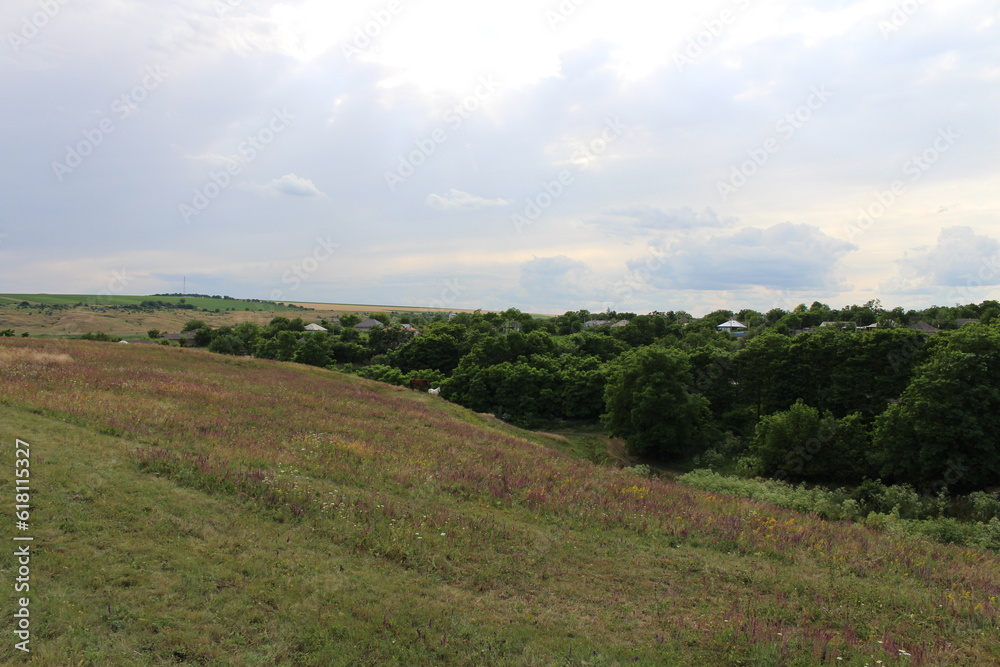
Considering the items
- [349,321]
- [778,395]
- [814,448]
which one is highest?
[349,321]

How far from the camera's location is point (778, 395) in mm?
53312

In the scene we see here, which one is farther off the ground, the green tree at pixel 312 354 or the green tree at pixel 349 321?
the green tree at pixel 349 321

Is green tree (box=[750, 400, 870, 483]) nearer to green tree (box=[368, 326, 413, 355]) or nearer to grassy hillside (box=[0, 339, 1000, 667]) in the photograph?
grassy hillside (box=[0, 339, 1000, 667])

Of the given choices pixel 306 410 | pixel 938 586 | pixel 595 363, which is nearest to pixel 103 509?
pixel 306 410

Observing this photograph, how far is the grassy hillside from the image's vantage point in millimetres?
7656

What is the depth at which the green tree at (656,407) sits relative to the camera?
49.1 meters

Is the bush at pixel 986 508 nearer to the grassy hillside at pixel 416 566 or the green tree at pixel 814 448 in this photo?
the green tree at pixel 814 448

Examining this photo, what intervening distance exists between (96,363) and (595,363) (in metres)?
59.8

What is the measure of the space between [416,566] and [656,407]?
42.4 meters

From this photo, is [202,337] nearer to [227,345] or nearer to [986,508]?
[227,345]

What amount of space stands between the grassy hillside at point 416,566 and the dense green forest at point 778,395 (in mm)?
24967

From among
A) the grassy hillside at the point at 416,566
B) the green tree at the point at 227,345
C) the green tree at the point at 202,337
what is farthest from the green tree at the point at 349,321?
the grassy hillside at the point at 416,566

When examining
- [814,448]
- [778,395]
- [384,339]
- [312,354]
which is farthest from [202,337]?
[814,448]

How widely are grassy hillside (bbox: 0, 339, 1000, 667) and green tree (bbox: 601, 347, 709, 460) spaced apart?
32.0 m
